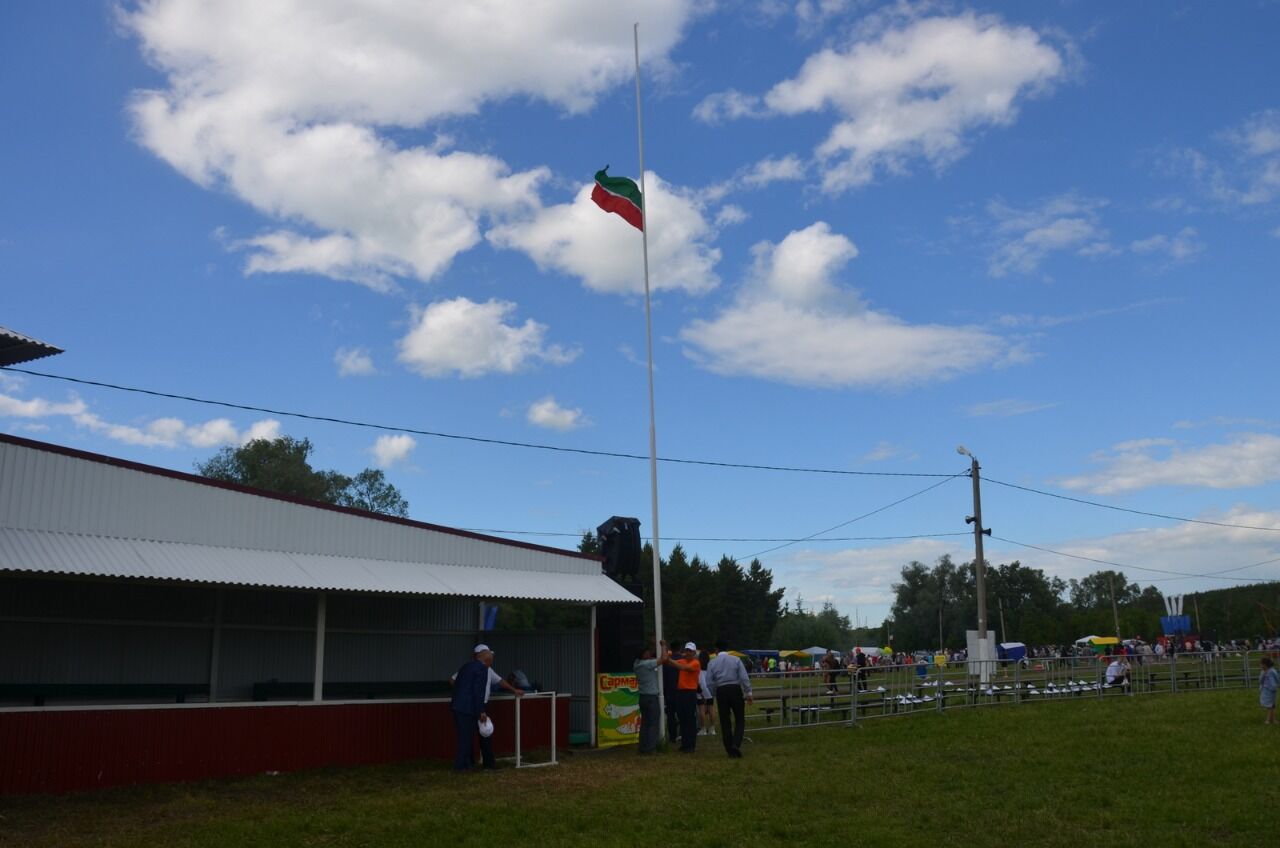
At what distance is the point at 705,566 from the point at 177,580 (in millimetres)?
76197

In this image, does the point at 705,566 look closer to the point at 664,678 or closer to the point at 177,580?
the point at 664,678

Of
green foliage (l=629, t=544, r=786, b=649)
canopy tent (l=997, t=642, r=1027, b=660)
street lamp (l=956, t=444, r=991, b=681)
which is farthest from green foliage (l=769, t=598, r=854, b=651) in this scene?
street lamp (l=956, t=444, r=991, b=681)

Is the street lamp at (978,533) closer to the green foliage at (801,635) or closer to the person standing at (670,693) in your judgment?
the person standing at (670,693)

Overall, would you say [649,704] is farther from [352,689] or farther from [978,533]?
[978,533]

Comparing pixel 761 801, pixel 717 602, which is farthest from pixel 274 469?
pixel 761 801

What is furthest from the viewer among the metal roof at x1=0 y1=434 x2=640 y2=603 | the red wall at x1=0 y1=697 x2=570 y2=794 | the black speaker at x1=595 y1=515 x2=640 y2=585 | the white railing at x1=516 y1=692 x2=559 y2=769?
the black speaker at x1=595 y1=515 x2=640 y2=585

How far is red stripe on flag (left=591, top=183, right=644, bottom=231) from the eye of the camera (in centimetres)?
1945

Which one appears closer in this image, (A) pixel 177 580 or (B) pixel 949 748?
(A) pixel 177 580

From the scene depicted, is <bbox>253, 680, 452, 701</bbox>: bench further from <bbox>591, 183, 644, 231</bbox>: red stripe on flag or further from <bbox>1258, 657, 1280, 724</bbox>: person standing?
<bbox>1258, 657, 1280, 724</bbox>: person standing

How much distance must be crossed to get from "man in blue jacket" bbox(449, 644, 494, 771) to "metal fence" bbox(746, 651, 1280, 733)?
6.26 m

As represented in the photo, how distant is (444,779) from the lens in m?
13.9

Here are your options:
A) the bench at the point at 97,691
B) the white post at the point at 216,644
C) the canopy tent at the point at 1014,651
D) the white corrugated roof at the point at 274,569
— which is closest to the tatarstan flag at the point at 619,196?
the white corrugated roof at the point at 274,569

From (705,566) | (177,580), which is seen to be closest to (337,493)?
(705,566)

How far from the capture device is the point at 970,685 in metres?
23.9
